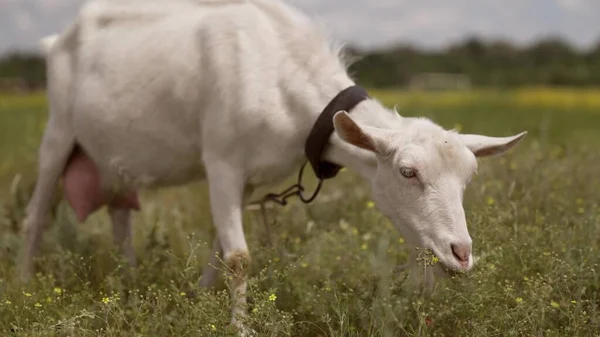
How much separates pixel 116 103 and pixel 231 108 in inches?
42.0

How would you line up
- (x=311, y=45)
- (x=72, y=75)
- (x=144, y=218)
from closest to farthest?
(x=311, y=45) < (x=72, y=75) < (x=144, y=218)

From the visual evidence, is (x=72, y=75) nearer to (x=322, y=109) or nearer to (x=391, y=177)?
(x=322, y=109)

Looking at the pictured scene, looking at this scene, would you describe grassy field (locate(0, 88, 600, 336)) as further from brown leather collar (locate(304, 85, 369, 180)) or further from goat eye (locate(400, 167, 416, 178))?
brown leather collar (locate(304, 85, 369, 180))

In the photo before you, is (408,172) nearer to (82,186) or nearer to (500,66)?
(82,186)

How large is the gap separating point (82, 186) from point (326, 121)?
2375 millimetres

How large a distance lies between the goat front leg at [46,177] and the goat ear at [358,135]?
259 cm

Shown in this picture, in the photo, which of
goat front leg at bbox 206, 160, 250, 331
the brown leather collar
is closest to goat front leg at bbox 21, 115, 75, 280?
goat front leg at bbox 206, 160, 250, 331

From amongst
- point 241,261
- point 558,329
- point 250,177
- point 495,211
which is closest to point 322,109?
point 250,177

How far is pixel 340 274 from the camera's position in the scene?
15.3 feet

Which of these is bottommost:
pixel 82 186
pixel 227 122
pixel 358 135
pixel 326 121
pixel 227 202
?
pixel 82 186

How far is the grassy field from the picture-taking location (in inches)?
140

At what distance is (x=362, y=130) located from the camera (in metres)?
3.68

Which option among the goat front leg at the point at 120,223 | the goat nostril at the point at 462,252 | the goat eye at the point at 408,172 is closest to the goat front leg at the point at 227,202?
the goat eye at the point at 408,172

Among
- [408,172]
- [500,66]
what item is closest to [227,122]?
[408,172]
